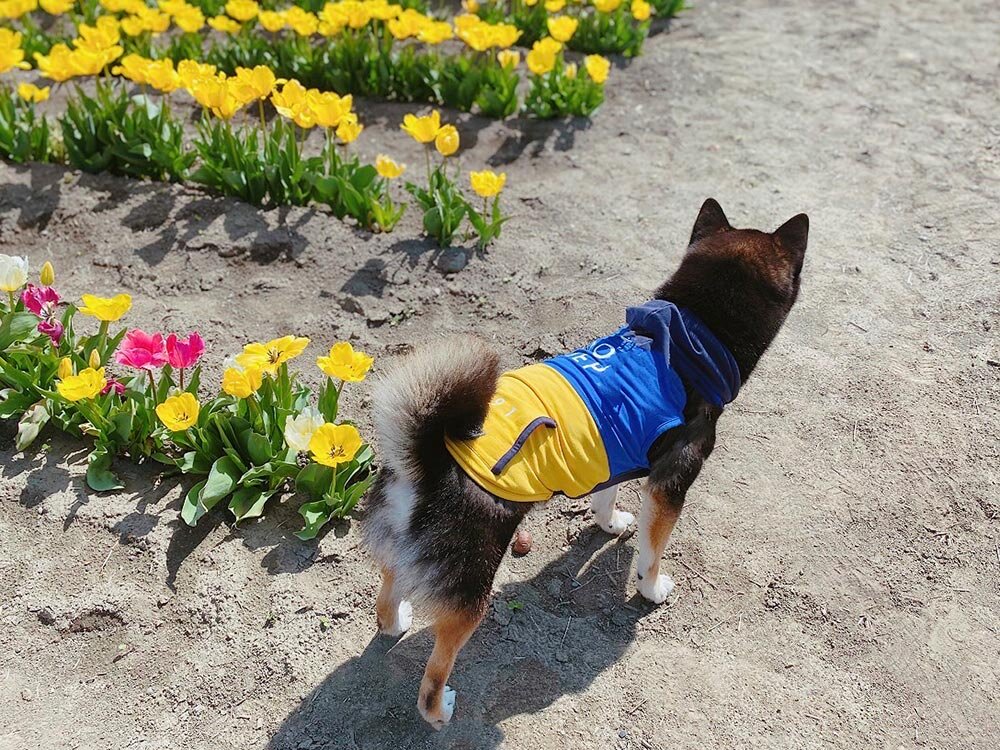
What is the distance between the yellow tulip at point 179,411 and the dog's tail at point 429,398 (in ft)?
3.53

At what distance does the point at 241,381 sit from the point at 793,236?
2.21 metres

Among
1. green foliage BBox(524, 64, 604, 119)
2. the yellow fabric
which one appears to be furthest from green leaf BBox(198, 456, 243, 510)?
green foliage BBox(524, 64, 604, 119)

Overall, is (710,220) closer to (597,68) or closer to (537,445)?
(537,445)

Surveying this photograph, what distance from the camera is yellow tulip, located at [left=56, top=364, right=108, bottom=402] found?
3330 mm

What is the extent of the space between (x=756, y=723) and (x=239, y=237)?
382 centimetres

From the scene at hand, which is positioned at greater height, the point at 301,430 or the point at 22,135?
the point at 22,135

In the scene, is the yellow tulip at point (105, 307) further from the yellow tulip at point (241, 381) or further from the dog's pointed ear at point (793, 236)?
the dog's pointed ear at point (793, 236)

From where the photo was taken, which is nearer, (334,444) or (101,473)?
(334,444)

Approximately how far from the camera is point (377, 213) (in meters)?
5.12

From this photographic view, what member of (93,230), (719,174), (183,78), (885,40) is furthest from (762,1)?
(93,230)

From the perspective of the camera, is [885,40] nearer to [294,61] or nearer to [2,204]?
[294,61]

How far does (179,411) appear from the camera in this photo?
11.0ft

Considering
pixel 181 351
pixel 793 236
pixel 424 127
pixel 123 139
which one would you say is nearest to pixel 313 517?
pixel 181 351

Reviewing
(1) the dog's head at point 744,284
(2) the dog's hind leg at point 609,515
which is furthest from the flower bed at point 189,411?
(1) the dog's head at point 744,284
